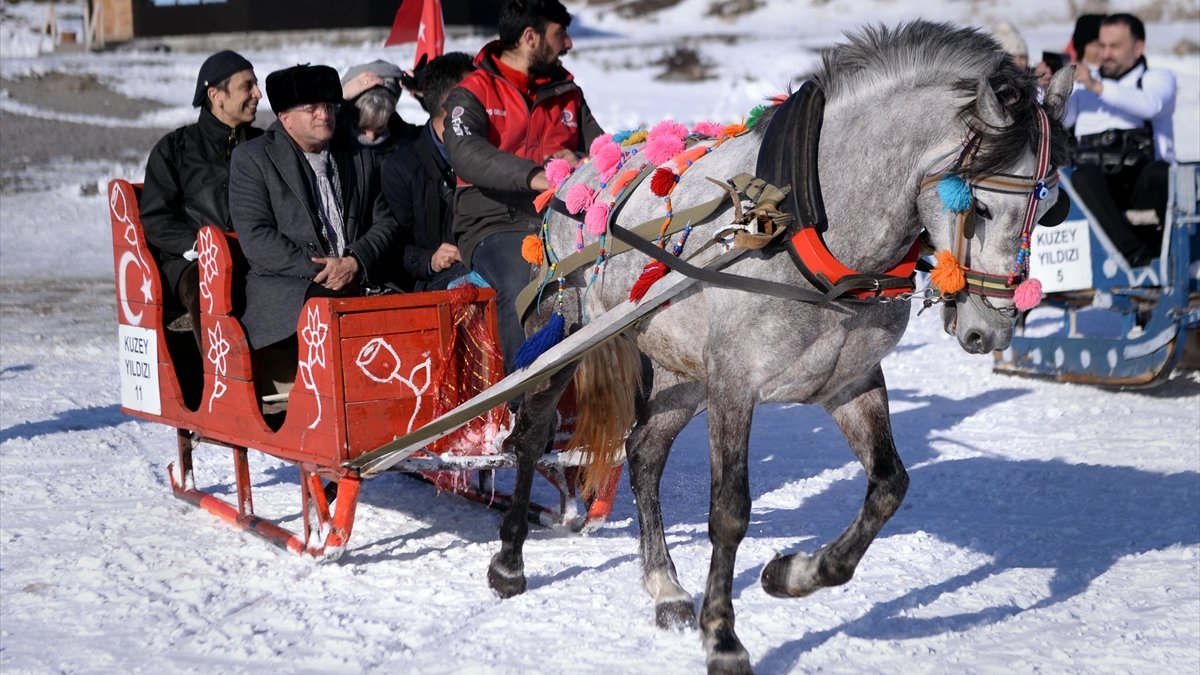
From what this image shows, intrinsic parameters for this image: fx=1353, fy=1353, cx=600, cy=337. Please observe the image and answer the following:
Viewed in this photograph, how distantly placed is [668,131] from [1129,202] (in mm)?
5362

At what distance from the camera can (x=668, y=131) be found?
4.70 m

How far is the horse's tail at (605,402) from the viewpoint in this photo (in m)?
5.14

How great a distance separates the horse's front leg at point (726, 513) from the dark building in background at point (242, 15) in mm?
25308

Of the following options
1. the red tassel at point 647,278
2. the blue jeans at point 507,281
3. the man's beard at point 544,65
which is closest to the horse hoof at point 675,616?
the red tassel at point 647,278

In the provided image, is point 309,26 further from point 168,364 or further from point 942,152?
point 942,152

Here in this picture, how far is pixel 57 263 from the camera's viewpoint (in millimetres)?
13914

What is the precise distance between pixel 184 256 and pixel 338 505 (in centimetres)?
152

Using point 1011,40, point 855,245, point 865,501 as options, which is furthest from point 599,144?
point 1011,40

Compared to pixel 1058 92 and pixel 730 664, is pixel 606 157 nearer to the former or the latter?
pixel 1058 92

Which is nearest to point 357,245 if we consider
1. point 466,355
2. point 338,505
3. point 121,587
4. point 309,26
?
point 466,355

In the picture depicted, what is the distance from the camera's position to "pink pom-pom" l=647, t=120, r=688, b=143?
4664mm

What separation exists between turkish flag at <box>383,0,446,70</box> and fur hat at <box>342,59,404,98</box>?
513mm

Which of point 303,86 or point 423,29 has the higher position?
point 423,29

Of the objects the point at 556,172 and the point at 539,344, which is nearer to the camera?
the point at 539,344
